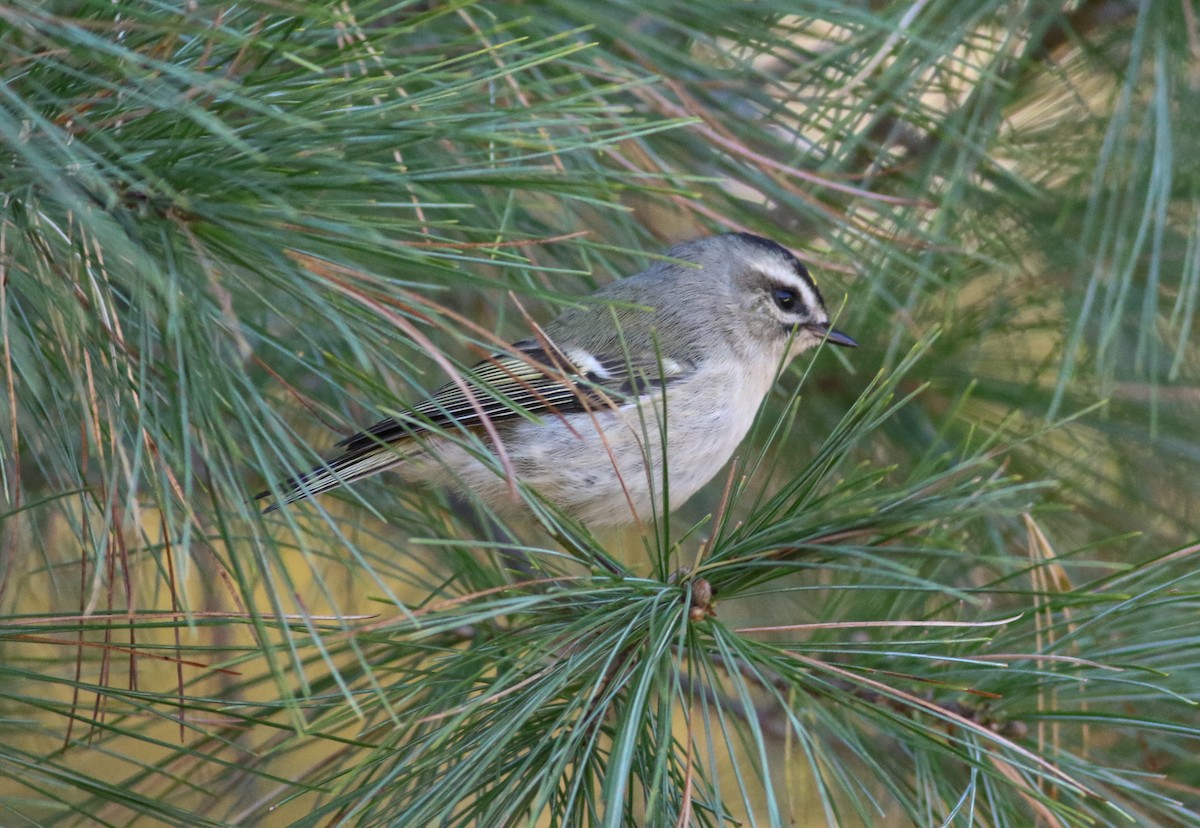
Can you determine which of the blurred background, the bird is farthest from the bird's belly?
the blurred background

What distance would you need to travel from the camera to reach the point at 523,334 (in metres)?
2.10

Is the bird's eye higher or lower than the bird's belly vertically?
higher

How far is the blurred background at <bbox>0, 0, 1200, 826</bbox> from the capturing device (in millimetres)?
896

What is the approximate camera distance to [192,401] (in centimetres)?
90

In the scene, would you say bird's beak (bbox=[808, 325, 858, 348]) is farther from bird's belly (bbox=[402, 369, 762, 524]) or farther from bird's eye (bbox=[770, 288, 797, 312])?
bird's belly (bbox=[402, 369, 762, 524])

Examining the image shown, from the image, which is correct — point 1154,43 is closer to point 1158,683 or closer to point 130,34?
point 1158,683

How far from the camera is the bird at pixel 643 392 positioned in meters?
1.71

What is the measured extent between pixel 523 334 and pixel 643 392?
34 centimetres

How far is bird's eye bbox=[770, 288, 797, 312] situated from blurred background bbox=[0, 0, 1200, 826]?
0.13 meters

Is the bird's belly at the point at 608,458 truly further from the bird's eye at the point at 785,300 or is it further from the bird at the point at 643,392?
the bird's eye at the point at 785,300

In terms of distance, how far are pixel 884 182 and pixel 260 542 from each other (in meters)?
1.43

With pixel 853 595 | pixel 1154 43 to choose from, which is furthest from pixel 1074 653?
pixel 1154 43

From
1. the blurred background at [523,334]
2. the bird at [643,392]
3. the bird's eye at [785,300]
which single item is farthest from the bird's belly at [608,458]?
the bird's eye at [785,300]

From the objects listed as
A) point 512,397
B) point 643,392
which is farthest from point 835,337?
point 512,397
